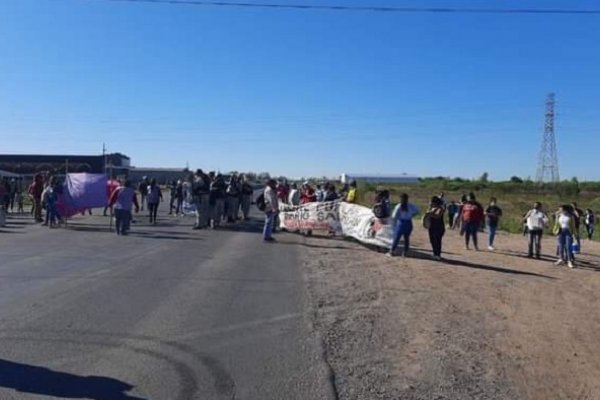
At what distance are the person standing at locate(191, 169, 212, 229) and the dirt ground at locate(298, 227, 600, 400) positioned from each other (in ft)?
22.4

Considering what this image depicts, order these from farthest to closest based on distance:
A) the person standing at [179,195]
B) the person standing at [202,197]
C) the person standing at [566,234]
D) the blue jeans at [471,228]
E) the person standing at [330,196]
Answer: the person standing at [179,195], the person standing at [330,196], the person standing at [202,197], the blue jeans at [471,228], the person standing at [566,234]

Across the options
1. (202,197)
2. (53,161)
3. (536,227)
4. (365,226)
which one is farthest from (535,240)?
(53,161)

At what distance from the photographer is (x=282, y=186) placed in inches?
1097

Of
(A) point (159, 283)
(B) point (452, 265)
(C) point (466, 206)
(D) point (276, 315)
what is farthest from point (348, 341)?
(C) point (466, 206)

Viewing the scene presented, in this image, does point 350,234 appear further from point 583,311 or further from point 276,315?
point 276,315

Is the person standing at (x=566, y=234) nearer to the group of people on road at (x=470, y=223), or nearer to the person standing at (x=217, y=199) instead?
the group of people on road at (x=470, y=223)

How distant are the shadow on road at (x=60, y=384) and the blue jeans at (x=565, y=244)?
629 inches

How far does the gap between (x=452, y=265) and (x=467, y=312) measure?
21.5 feet

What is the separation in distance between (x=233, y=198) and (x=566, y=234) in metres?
11.6

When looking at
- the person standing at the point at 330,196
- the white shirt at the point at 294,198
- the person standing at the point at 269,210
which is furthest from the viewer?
the white shirt at the point at 294,198

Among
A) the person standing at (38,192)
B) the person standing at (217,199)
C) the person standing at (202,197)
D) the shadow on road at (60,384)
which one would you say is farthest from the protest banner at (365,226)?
the shadow on road at (60,384)

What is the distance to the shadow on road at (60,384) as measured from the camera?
5.47 meters

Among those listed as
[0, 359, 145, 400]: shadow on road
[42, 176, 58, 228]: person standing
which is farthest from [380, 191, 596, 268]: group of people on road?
[0, 359, 145, 400]: shadow on road

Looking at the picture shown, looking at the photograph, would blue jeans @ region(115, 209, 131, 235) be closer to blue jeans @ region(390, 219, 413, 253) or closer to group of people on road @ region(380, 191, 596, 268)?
group of people on road @ region(380, 191, 596, 268)
